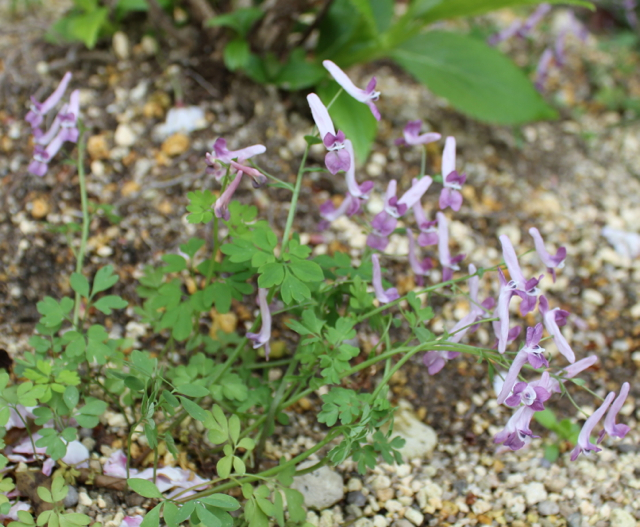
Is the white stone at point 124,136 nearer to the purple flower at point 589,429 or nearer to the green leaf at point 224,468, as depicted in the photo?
the green leaf at point 224,468

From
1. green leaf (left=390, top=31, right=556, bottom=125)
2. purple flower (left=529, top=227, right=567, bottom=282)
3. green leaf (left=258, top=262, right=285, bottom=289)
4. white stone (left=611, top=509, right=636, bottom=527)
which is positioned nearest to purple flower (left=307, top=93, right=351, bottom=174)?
green leaf (left=258, top=262, right=285, bottom=289)

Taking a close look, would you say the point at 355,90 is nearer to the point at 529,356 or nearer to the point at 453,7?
the point at 529,356

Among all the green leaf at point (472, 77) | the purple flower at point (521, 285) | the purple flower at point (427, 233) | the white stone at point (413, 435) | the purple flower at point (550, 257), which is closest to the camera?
the purple flower at point (521, 285)

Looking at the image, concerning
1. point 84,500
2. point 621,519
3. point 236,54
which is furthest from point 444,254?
point 236,54

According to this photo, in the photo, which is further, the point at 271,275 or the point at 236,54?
the point at 236,54

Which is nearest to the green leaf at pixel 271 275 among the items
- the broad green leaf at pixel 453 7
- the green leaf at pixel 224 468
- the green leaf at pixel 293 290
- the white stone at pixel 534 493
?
the green leaf at pixel 293 290

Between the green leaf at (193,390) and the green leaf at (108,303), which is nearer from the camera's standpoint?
the green leaf at (193,390)
